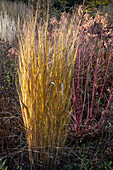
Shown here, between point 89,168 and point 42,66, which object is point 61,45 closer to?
point 42,66

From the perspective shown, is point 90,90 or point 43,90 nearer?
point 43,90

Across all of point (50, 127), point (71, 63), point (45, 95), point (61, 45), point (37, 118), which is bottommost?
point (50, 127)

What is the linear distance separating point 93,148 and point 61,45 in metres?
1.27

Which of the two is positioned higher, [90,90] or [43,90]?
[43,90]

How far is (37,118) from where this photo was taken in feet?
4.78

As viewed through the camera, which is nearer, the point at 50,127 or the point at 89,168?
the point at 50,127

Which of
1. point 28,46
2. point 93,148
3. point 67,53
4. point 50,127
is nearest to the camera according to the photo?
point 28,46

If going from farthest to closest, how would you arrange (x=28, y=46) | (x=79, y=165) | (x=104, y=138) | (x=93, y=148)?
(x=104, y=138) < (x=93, y=148) < (x=79, y=165) < (x=28, y=46)

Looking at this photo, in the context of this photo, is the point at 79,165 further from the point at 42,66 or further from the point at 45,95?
the point at 42,66

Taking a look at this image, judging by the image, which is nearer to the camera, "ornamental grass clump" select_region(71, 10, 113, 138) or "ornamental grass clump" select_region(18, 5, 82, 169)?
"ornamental grass clump" select_region(18, 5, 82, 169)

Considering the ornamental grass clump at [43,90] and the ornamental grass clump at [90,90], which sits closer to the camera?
→ the ornamental grass clump at [43,90]

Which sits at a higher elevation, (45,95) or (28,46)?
(28,46)

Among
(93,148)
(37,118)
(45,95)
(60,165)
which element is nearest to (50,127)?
(37,118)

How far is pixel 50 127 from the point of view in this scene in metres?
1.54
